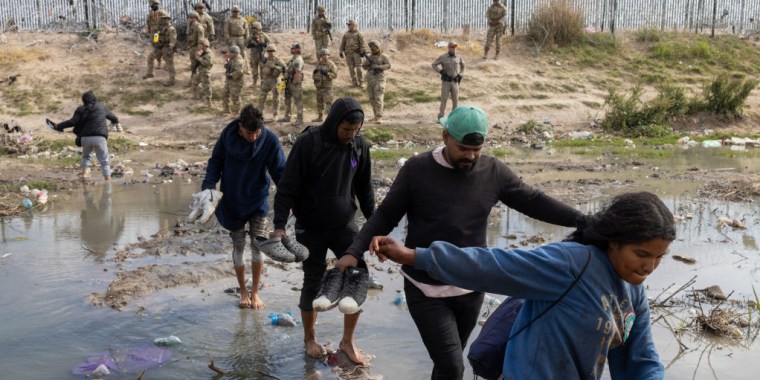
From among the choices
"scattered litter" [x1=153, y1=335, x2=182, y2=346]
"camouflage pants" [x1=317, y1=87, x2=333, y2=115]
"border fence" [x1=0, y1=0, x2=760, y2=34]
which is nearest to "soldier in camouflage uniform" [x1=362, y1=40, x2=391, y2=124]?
"camouflage pants" [x1=317, y1=87, x2=333, y2=115]

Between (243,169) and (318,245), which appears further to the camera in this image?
(243,169)

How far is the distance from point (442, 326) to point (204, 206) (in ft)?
7.43

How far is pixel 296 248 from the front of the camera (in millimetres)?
4133

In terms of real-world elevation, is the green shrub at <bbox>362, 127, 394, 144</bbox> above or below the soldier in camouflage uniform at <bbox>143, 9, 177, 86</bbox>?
below

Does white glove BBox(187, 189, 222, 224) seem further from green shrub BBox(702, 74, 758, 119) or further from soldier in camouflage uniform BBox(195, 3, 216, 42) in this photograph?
green shrub BBox(702, 74, 758, 119)

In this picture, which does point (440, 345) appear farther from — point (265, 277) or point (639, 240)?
point (265, 277)

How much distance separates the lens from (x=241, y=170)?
517 cm

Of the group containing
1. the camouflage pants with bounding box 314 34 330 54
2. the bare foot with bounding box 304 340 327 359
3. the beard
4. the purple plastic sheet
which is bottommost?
the purple plastic sheet

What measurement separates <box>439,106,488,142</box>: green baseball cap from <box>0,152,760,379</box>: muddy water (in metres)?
1.86

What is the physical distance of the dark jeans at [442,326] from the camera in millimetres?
3213

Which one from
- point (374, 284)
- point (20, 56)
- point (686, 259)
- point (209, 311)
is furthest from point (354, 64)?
point (209, 311)

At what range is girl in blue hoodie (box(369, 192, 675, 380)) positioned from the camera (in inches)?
86.2

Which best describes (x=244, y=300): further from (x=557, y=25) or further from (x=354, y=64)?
(x=557, y=25)

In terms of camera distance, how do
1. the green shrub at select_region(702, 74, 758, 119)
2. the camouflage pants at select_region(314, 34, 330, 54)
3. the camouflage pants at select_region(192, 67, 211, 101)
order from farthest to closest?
the camouflage pants at select_region(314, 34, 330, 54) < the green shrub at select_region(702, 74, 758, 119) < the camouflage pants at select_region(192, 67, 211, 101)
